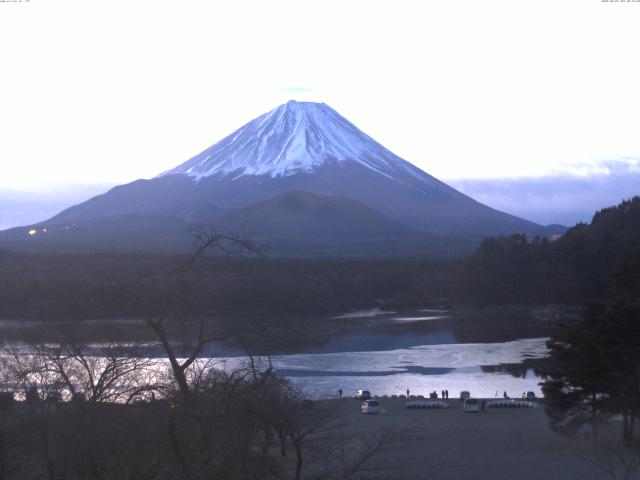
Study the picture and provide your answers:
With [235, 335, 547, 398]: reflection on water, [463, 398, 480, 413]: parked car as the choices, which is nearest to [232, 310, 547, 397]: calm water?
[235, 335, 547, 398]: reflection on water

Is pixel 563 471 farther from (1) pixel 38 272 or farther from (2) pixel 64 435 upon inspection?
(1) pixel 38 272

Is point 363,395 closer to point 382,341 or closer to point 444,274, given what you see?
point 382,341

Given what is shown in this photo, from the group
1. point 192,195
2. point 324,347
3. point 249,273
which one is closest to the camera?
point 249,273

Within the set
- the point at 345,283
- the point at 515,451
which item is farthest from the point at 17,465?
the point at 345,283

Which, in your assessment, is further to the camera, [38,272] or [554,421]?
[38,272]

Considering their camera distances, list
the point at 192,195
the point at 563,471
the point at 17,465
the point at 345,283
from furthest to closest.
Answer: the point at 192,195, the point at 345,283, the point at 563,471, the point at 17,465
